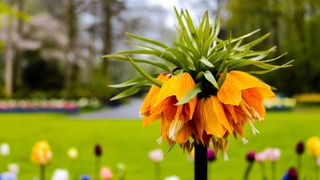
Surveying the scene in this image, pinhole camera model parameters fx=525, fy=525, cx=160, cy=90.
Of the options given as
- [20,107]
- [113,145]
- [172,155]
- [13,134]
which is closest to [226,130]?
[172,155]

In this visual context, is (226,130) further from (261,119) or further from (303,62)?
(303,62)

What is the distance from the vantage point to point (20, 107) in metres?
20.0

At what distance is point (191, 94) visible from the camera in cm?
89

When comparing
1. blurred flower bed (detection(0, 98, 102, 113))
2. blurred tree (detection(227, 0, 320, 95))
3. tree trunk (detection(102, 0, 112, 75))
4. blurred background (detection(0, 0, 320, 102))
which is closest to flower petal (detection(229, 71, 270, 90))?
blurred flower bed (detection(0, 98, 102, 113))

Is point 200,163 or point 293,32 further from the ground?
point 293,32

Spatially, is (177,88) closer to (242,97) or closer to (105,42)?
(242,97)

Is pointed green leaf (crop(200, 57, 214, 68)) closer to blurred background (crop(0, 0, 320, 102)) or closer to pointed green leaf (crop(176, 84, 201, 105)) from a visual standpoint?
pointed green leaf (crop(176, 84, 201, 105))

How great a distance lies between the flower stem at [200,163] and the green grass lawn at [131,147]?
4376 millimetres

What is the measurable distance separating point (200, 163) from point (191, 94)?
0.12 meters

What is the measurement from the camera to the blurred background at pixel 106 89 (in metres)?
6.92

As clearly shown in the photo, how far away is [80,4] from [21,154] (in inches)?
952

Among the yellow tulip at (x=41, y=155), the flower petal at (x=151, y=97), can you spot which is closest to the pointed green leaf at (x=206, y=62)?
the flower petal at (x=151, y=97)

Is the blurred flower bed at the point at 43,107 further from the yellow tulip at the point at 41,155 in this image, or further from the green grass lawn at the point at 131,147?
the yellow tulip at the point at 41,155

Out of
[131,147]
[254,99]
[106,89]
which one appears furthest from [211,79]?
[106,89]
